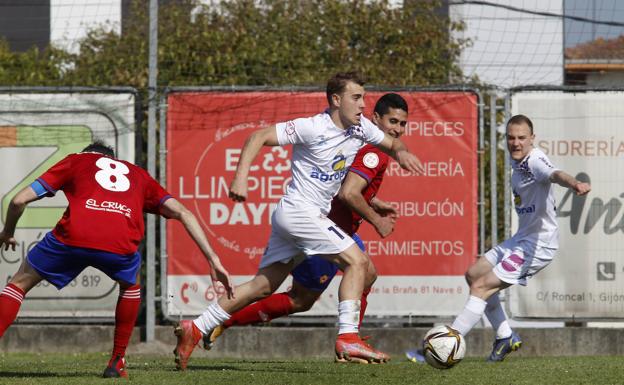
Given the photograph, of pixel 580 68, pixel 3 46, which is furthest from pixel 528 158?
pixel 3 46

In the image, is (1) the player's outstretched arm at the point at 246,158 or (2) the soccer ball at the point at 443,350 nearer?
(1) the player's outstretched arm at the point at 246,158

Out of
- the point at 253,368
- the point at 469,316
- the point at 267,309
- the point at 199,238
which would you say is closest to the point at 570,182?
the point at 469,316

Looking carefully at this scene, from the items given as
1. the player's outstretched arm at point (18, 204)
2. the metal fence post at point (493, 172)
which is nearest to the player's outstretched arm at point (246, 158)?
the player's outstretched arm at point (18, 204)

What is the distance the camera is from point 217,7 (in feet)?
56.2

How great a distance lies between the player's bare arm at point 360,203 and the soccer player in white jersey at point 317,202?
0.37 metres

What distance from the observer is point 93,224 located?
8031 mm

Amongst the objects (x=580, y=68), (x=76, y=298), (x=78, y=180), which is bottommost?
(x=76, y=298)

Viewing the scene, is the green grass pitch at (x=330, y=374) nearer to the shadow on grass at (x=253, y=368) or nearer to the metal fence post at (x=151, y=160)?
the shadow on grass at (x=253, y=368)

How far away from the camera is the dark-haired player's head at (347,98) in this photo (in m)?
8.96

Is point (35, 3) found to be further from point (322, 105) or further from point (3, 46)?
point (322, 105)

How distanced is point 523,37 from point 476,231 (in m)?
2.66

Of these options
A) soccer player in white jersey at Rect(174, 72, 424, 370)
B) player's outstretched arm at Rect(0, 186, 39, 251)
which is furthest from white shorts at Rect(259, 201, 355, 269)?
Result: player's outstretched arm at Rect(0, 186, 39, 251)

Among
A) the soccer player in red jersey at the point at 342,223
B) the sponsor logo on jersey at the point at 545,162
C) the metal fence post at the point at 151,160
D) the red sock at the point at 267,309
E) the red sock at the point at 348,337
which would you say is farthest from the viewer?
the metal fence post at the point at 151,160

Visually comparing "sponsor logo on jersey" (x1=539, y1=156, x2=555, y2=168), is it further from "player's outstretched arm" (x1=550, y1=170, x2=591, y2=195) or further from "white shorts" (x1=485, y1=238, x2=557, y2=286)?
"white shorts" (x1=485, y1=238, x2=557, y2=286)
